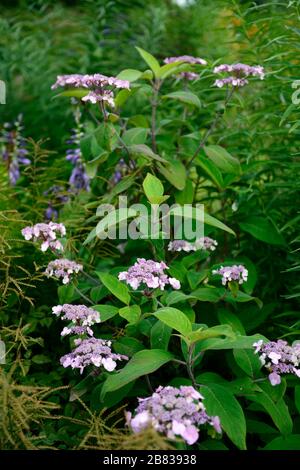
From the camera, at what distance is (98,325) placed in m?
1.91

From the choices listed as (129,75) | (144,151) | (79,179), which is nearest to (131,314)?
(144,151)

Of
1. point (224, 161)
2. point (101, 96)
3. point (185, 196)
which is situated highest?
point (101, 96)

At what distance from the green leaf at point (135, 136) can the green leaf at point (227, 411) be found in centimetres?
88

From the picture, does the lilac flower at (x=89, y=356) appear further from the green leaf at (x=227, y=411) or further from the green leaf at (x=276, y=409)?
the green leaf at (x=276, y=409)

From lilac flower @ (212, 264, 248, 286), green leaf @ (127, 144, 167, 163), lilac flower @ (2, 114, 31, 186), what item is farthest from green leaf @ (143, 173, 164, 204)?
lilac flower @ (2, 114, 31, 186)

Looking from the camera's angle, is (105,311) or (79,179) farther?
(79,179)

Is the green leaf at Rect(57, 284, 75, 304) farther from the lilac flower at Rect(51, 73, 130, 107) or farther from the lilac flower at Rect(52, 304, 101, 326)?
the lilac flower at Rect(51, 73, 130, 107)

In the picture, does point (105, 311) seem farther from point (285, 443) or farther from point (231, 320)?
point (285, 443)

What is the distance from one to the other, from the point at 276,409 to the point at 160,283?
41 centimetres

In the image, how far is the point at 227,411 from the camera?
1.38m

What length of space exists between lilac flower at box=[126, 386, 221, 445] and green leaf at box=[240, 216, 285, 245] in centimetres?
84

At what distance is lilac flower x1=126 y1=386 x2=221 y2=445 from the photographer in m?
1.14
